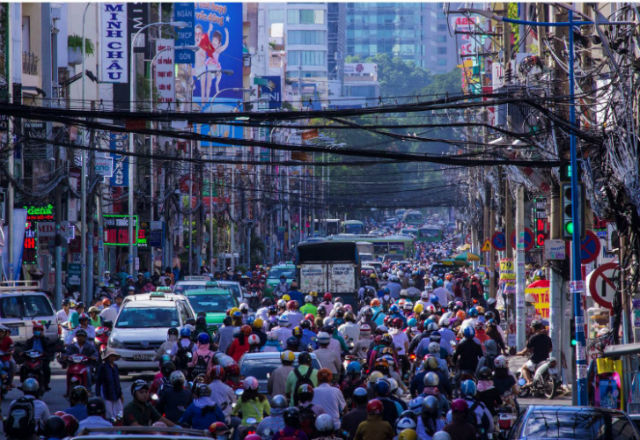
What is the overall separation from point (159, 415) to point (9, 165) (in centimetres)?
2830

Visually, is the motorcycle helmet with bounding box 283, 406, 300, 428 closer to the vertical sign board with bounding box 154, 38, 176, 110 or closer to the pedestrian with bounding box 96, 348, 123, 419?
the pedestrian with bounding box 96, 348, 123, 419

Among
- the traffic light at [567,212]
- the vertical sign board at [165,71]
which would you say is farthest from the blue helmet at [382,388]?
the vertical sign board at [165,71]

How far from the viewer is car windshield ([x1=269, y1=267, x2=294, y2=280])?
169 ft

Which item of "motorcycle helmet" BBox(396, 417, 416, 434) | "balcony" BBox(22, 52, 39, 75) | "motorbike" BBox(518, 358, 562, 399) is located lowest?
"motorbike" BBox(518, 358, 562, 399)

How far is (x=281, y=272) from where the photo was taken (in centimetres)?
5272

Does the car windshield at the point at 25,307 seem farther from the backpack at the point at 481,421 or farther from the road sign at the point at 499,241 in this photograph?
the road sign at the point at 499,241

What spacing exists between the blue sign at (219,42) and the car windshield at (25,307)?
60.6 meters

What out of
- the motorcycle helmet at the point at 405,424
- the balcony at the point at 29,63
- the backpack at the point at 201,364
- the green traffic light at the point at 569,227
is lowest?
the backpack at the point at 201,364

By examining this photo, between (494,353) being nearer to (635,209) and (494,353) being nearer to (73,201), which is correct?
(635,209)

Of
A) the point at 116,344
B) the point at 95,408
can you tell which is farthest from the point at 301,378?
the point at 116,344

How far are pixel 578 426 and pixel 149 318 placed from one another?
1425 centimetres

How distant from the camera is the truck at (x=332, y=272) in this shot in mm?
40625

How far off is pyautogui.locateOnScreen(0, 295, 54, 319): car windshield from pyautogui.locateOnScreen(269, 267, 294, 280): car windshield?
81.7 feet

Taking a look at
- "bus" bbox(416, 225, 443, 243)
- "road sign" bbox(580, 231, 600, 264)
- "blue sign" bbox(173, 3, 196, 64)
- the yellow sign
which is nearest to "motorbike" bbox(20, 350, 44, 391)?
"road sign" bbox(580, 231, 600, 264)
